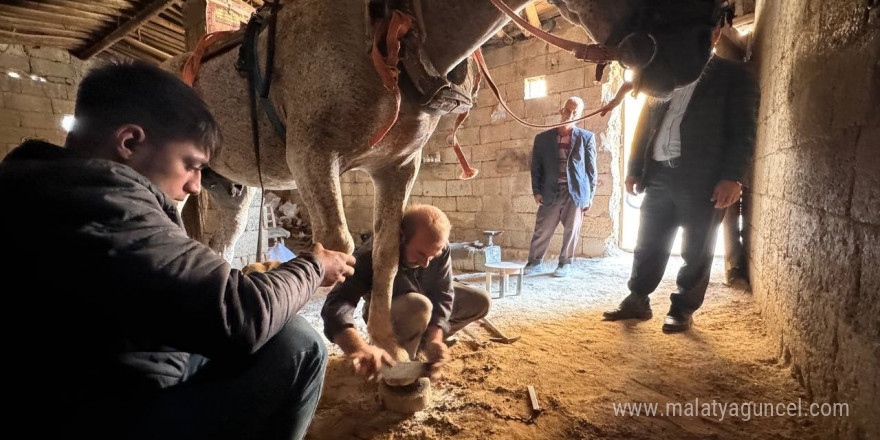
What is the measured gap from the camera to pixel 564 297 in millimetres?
3564

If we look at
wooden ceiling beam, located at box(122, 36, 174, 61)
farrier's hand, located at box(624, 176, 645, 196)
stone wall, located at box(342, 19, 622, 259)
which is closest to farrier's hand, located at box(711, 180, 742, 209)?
farrier's hand, located at box(624, 176, 645, 196)

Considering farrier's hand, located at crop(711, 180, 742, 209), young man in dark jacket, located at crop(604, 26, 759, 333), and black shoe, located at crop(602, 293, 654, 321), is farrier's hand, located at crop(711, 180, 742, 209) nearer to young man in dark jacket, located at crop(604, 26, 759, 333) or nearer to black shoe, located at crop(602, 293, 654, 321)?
young man in dark jacket, located at crop(604, 26, 759, 333)

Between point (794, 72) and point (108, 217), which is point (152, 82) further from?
point (794, 72)

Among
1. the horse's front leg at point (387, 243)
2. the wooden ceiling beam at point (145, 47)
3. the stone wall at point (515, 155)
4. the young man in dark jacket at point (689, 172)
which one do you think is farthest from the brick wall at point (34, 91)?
the young man in dark jacket at point (689, 172)

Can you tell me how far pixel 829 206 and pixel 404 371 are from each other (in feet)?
5.46

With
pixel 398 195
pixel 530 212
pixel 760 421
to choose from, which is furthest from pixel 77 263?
pixel 530 212

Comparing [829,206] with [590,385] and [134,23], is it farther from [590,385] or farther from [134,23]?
[134,23]

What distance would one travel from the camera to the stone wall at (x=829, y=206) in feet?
3.32

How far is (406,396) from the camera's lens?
5.19 feet

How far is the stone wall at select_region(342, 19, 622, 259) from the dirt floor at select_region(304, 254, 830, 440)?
9.64 feet

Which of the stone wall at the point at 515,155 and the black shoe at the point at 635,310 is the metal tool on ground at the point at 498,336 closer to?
the black shoe at the point at 635,310

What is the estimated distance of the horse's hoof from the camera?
158 centimetres

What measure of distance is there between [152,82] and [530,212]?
5683mm

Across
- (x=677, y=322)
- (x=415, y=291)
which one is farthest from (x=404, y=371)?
(x=677, y=322)
